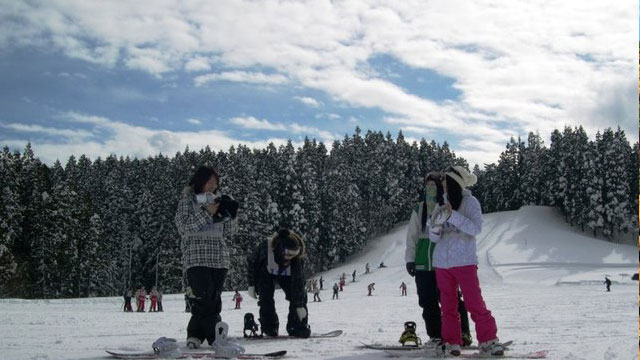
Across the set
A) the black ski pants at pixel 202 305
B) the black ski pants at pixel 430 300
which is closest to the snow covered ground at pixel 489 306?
the black ski pants at pixel 202 305

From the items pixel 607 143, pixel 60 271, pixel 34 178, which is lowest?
pixel 60 271

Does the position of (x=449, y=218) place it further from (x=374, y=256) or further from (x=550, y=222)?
(x=550, y=222)

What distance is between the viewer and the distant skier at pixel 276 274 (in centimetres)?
845

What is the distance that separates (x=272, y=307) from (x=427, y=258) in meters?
2.78

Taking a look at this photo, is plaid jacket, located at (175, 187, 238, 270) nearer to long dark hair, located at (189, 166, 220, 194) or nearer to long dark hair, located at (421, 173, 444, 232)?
long dark hair, located at (189, 166, 220, 194)

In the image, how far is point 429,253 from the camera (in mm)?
6770

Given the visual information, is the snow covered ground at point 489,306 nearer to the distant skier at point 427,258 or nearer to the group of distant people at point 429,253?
the group of distant people at point 429,253

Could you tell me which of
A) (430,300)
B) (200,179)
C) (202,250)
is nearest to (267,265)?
(202,250)

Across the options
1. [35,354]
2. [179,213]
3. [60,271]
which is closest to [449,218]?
[179,213]

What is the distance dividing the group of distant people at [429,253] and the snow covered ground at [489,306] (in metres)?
0.71

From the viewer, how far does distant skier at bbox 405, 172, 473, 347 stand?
684cm

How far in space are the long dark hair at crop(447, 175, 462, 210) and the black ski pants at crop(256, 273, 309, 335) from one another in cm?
306

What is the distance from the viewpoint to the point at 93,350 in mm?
6293

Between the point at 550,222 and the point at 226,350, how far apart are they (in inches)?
3369
